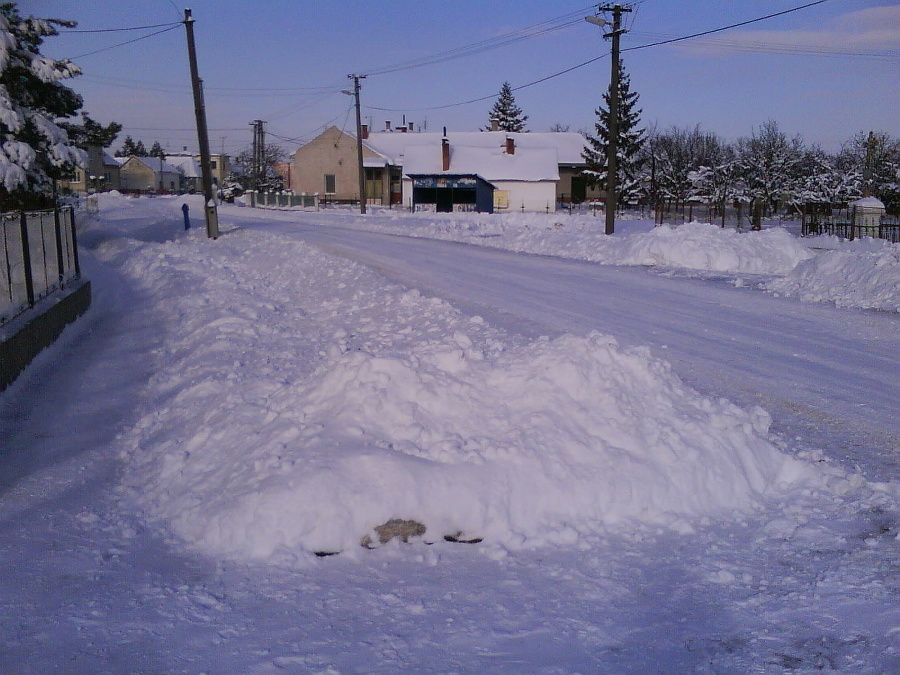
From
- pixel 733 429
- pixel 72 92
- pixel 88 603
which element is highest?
pixel 72 92

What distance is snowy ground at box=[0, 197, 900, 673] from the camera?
416 centimetres

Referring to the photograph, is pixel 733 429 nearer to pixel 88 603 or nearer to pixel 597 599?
pixel 597 599

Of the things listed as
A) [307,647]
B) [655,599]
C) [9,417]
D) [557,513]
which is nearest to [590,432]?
[557,513]

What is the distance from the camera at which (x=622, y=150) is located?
67.5 m

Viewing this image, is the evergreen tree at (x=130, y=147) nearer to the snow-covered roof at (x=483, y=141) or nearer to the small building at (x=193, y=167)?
the small building at (x=193, y=167)

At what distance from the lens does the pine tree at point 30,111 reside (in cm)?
2138

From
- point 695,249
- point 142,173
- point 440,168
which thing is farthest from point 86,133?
point 142,173

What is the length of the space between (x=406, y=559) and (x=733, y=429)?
304cm

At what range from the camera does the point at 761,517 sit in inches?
A: 222

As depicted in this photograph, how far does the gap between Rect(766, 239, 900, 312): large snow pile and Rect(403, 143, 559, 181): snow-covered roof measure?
2117 inches

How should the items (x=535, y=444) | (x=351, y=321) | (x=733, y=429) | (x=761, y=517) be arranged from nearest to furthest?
1. (x=761, y=517)
2. (x=535, y=444)
3. (x=733, y=429)
4. (x=351, y=321)

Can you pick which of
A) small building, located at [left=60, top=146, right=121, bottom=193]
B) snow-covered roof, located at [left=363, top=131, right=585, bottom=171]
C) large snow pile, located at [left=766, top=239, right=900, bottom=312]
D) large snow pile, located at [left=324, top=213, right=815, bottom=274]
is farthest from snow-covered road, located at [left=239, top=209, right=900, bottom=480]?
small building, located at [left=60, top=146, right=121, bottom=193]

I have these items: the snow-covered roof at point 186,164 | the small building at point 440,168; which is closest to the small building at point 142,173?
the snow-covered roof at point 186,164

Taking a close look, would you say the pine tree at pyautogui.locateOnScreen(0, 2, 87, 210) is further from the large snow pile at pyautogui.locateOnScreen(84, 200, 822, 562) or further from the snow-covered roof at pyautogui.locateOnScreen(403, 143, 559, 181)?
the snow-covered roof at pyautogui.locateOnScreen(403, 143, 559, 181)
